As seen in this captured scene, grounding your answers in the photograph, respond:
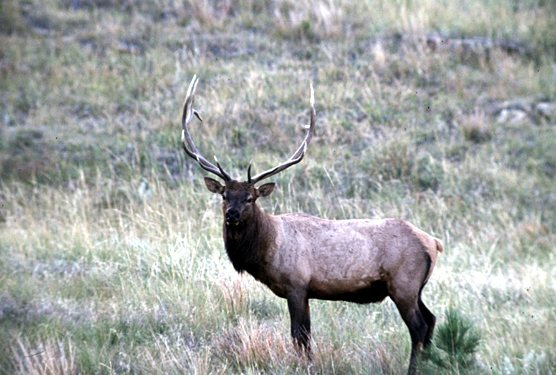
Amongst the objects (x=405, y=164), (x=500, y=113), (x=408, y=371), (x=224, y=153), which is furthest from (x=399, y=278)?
(x=500, y=113)

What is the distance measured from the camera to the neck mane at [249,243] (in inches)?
203

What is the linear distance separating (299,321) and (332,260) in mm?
589

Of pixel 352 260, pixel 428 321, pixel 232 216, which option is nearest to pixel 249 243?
pixel 232 216

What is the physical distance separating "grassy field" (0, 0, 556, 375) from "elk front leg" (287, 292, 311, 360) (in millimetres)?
128

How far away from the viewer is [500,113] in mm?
12141

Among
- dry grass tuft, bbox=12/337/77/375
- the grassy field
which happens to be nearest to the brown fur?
the grassy field

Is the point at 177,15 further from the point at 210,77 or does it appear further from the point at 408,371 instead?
the point at 408,371

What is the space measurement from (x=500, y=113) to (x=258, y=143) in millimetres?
5016

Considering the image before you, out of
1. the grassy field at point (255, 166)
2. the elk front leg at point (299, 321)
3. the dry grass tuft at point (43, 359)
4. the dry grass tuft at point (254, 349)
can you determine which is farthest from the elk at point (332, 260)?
the dry grass tuft at point (43, 359)

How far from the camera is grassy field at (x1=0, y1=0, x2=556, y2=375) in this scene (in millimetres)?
5859

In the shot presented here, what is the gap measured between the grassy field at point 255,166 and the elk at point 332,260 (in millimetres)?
349

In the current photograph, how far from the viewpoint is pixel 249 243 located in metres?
5.15

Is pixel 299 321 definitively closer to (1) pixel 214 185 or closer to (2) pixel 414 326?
(2) pixel 414 326

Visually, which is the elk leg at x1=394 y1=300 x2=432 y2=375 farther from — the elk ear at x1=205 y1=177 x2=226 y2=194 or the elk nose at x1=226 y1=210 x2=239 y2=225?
the elk ear at x1=205 y1=177 x2=226 y2=194
